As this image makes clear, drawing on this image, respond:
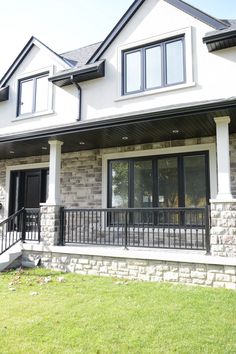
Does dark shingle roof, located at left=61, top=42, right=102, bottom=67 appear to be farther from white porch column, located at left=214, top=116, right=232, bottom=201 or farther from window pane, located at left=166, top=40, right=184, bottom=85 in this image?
white porch column, located at left=214, top=116, right=232, bottom=201

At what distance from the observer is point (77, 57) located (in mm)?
10055

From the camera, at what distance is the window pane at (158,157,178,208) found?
27.6ft

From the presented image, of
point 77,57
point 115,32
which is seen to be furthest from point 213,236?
point 77,57

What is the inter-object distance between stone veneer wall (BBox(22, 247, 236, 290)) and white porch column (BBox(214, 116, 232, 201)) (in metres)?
1.46

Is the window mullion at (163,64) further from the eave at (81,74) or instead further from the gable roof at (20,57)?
the gable roof at (20,57)

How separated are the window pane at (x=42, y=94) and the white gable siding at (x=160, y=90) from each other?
1.57 metres

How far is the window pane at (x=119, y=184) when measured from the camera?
9133mm

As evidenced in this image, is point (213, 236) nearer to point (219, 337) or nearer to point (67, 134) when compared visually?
point (219, 337)

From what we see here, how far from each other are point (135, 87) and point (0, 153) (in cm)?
543

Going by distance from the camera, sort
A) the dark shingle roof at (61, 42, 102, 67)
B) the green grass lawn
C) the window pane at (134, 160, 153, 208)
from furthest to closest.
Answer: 1. the dark shingle roof at (61, 42, 102, 67)
2. the window pane at (134, 160, 153, 208)
3. the green grass lawn

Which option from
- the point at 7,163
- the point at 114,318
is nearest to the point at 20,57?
the point at 7,163

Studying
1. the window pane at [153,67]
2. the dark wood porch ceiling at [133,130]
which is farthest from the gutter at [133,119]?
the window pane at [153,67]

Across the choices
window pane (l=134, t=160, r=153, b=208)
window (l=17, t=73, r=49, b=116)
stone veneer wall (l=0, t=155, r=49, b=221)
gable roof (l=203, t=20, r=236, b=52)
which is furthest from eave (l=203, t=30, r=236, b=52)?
stone veneer wall (l=0, t=155, r=49, b=221)

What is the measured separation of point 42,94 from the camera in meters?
9.32
